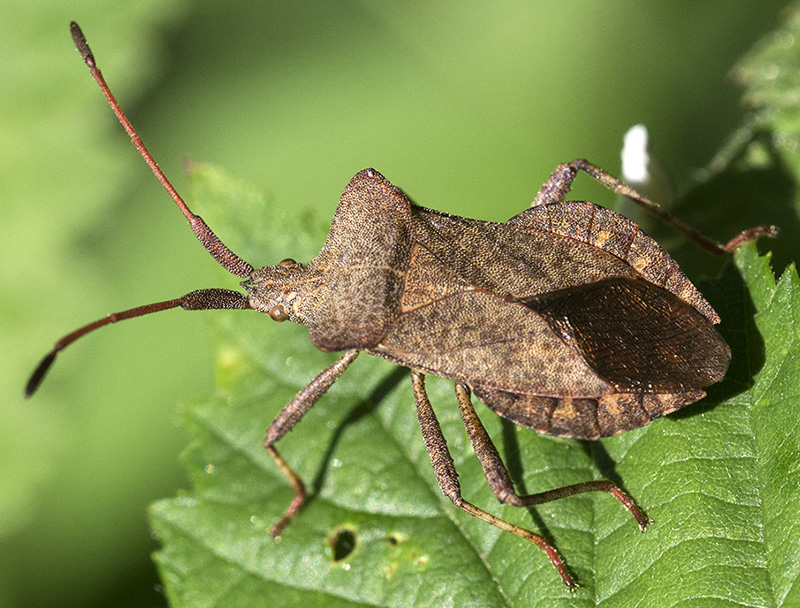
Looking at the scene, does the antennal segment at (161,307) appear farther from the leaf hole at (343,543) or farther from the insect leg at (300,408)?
the leaf hole at (343,543)

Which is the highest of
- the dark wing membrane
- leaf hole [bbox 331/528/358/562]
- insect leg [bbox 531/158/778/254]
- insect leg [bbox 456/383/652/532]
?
insect leg [bbox 531/158/778/254]

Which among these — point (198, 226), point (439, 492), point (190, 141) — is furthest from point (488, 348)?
point (190, 141)

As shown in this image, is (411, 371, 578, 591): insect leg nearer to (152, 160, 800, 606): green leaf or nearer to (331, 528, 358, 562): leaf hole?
(152, 160, 800, 606): green leaf

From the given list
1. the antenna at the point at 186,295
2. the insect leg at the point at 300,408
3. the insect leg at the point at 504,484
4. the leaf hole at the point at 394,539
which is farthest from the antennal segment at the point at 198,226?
the leaf hole at the point at 394,539

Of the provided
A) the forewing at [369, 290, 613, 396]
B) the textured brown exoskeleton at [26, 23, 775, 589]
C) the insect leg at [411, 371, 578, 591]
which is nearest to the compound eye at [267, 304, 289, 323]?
the textured brown exoskeleton at [26, 23, 775, 589]

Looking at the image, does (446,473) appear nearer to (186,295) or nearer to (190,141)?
(186,295)

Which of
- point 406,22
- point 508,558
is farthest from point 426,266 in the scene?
point 406,22
